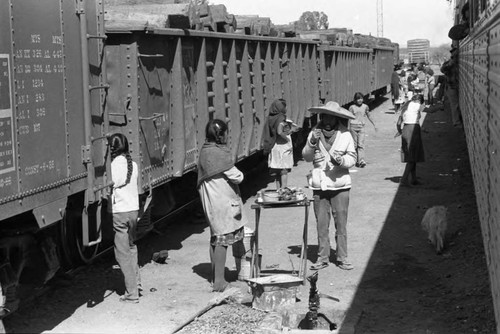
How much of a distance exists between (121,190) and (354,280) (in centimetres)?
262

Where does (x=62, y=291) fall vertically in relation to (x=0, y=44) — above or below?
below

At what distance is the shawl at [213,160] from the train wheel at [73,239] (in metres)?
1.25

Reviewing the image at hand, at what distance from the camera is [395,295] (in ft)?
26.9

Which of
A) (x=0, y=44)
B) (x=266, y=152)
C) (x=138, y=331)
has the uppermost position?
(x=0, y=44)

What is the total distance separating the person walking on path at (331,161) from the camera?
875cm

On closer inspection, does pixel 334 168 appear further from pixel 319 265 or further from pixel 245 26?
pixel 245 26

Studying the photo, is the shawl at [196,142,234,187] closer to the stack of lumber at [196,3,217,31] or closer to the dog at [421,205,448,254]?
the dog at [421,205,448,254]

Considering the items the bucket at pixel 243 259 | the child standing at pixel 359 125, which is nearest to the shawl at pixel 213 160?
the bucket at pixel 243 259

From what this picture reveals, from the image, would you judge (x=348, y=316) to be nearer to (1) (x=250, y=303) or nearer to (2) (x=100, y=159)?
(1) (x=250, y=303)

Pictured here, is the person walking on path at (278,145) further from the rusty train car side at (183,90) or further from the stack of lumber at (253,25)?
the stack of lumber at (253,25)

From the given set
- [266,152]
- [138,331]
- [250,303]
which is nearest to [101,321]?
[138,331]

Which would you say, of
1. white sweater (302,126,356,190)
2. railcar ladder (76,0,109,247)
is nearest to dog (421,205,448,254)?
white sweater (302,126,356,190)

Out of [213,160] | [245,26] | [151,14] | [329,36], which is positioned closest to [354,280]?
[213,160]

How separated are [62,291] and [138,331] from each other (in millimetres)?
1350
